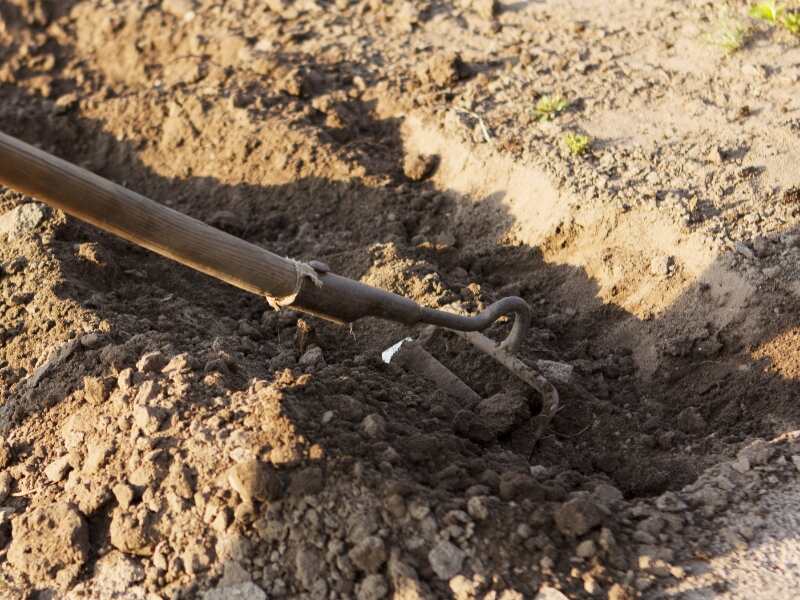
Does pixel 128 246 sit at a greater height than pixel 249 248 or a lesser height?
lesser

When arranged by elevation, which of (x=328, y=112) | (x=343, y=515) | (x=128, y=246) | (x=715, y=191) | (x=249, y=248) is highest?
(x=715, y=191)

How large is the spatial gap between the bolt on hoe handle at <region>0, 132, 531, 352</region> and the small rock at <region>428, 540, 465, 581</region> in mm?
839

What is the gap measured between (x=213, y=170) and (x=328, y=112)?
727mm

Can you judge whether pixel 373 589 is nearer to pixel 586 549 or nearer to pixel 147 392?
pixel 586 549

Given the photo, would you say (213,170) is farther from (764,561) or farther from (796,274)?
(764,561)

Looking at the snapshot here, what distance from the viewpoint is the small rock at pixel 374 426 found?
332 cm

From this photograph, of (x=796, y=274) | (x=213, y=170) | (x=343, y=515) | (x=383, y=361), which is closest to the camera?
(x=343, y=515)

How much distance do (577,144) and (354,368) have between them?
6.42 feet

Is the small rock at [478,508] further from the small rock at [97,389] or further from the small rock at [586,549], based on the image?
the small rock at [97,389]

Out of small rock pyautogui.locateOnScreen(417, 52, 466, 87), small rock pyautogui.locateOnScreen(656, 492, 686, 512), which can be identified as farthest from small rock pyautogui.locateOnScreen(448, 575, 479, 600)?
small rock pyautogui.locateOnScreen(417, 52, 466, 87)

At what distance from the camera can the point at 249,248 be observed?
316 centimetres

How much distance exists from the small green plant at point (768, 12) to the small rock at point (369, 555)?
4.18 metres

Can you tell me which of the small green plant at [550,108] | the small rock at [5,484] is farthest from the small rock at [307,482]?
the small green plant at [550,108]

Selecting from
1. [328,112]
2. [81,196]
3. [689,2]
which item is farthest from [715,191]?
[81,196]
